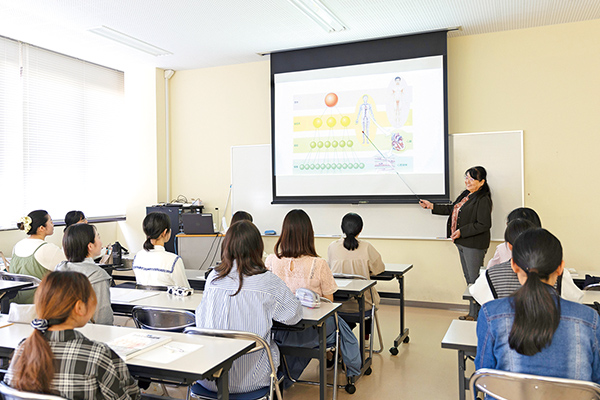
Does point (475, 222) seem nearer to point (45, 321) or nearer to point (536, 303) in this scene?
point (536, 303)

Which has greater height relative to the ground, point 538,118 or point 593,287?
point 538,118

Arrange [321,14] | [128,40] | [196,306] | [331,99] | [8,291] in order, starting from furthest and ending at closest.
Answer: [331,99], [128,40], [321,14], [8,291], [196,306]

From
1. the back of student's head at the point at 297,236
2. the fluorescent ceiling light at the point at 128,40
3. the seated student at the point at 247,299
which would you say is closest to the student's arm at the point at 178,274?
the back of student's head at the point at 297,236

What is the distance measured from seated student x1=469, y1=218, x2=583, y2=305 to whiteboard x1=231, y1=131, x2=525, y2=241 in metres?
2.87

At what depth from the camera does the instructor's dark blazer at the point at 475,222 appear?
195 inches

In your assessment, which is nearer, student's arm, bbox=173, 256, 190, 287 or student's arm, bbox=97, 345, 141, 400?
student's arm, bbox=97, 345, 141, 400

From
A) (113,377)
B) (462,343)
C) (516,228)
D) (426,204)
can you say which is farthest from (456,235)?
(113,377)

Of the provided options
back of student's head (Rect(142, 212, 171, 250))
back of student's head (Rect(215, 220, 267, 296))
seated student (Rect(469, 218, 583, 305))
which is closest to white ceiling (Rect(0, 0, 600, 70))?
back of student's head (Rect(142, 212, 171, 250))

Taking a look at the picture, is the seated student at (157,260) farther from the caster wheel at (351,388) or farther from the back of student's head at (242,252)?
the caster wheel at (351,388)

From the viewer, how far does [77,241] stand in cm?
262

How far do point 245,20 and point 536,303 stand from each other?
170 inches

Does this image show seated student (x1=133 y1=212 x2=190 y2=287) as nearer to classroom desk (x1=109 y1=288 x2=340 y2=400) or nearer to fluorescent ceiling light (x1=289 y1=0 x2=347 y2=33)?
classroom desk (x1=109 y1=288 x2=340 y2=400)

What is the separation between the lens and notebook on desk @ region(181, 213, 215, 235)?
19.9ft

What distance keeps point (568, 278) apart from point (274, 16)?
3.71 meters
